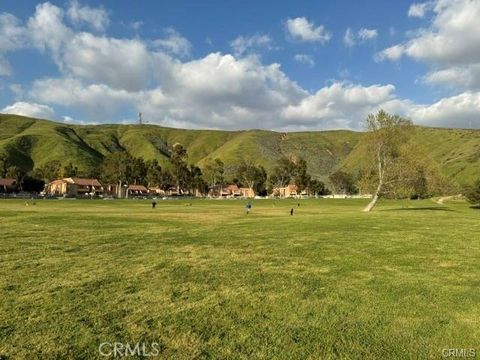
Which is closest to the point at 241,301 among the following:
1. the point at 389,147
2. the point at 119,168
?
the point at 389,147

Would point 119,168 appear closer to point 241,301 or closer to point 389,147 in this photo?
point 389,147

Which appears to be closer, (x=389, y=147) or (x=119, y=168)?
(x=389, y=147)

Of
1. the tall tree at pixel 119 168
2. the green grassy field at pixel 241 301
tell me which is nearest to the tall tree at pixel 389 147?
the green grassy field at pixel 241 301

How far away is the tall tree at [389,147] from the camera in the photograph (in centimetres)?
6006

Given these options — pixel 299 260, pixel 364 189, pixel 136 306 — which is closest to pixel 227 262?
pixel 299 260

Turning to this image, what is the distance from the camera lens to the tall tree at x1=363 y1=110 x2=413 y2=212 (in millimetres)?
60062

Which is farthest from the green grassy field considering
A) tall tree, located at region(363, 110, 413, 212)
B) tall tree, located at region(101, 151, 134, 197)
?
tall tree, located at region(101, 151, 134, 197)

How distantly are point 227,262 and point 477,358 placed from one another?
10509mm

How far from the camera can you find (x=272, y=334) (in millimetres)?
8930

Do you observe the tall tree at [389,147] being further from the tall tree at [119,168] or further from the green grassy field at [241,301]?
the tall tree at [119,168]

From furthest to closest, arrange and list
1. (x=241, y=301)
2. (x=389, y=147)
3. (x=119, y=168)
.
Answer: (x=119, y=168), (x=389, y=147), (x=241, y=301)

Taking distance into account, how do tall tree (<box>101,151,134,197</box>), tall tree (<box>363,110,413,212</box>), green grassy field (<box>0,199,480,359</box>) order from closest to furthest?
green grassy field (<box>0,199,480,359</box>) → tall tree (<box>363,110,413,212</box>) → tall tree (<box>101,151,134,197</box>)

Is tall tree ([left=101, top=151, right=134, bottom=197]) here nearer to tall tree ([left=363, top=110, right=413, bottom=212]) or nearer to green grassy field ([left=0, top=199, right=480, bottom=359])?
tall tree ([left=363, top=110, right=413, bottom=212])

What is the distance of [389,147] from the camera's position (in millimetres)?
60844
